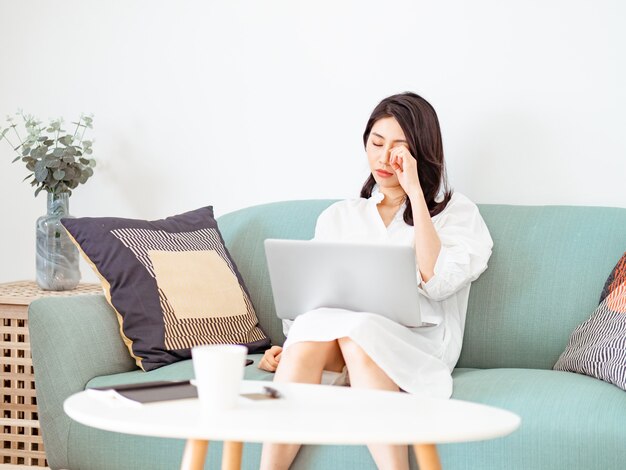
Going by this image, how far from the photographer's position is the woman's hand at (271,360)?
7.49 feet

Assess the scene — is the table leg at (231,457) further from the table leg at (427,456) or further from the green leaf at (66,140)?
the green leaf at (66,140)

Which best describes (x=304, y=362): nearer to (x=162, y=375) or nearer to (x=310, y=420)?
(x=162, y=375)

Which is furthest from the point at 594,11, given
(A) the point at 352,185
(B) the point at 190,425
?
(B) the point at 190,425

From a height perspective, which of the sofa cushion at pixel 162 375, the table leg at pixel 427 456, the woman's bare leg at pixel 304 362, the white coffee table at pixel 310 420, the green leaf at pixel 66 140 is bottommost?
the sofa cushion at pixel 162 375

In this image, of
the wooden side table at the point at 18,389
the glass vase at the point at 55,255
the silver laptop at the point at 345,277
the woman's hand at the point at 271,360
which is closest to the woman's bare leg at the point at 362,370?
Result: the silver laptop at the point at 345,277

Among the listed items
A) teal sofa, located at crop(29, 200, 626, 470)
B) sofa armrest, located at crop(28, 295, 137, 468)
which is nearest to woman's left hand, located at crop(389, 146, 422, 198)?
teal sofa, located at crop(29, 200, 626, 470)

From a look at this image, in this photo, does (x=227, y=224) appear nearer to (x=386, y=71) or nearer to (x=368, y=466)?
(x=386, y=71)

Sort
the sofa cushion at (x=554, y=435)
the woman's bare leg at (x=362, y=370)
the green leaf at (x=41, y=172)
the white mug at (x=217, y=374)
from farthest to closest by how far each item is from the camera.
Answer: the green leaf at (x=41, y=172), the woman's bare leg at (x=362, y=370), the sofa cushion at (x=554, y=435), the white mug at (x=217, y=374)

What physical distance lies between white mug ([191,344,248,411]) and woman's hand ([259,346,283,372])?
36.3 inches

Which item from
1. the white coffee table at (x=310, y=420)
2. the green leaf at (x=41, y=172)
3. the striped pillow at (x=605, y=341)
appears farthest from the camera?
the green leaf at (x=41, y=172)

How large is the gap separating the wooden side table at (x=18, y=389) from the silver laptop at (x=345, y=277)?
0.99 m

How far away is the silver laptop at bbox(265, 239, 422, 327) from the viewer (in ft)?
6.50

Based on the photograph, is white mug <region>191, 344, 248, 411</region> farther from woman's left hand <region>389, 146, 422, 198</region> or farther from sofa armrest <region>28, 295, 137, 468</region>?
woman's left hand <region>389, 146, 422, 198</region>

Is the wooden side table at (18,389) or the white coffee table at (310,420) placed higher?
the white coffee table at (310,420)
